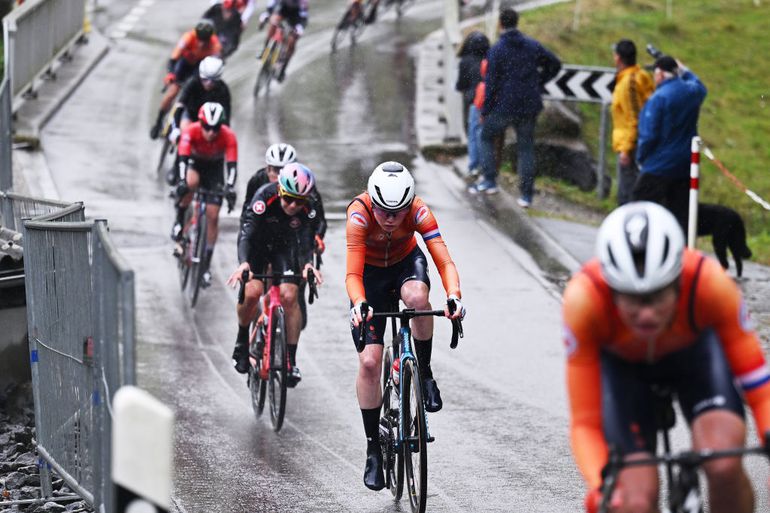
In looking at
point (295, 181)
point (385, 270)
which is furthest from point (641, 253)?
point (295, 181)

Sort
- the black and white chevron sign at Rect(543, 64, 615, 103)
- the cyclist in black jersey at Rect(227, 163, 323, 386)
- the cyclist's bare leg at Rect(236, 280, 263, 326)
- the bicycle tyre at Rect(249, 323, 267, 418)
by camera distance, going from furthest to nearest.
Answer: the black and white chevron sign at Rect(543, 64, 615, 103) < the cyclist's bare leg at Rect(236, 280, 263, 326) < the bicycle tyre at Rect(249, 323, 267, 418) < the cyclist in black jersey at Rect(227, 163, 323, 386)

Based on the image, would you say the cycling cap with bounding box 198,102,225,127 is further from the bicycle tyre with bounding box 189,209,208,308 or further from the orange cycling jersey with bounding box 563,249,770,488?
the orange cycling jersey with bounding box 563,249,770,488

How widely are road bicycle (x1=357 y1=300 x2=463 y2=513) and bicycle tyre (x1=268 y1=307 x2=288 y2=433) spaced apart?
1583 millimetres

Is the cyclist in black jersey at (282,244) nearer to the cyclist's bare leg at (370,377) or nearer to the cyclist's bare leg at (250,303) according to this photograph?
the cyclist's bare leg at (250,303)

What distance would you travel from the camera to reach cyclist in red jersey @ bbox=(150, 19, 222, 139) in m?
18.4

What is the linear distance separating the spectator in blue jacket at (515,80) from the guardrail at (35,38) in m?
6.38

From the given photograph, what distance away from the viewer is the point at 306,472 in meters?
8.97

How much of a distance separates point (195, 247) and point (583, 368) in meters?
8.88

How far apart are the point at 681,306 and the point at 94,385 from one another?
9.42ft

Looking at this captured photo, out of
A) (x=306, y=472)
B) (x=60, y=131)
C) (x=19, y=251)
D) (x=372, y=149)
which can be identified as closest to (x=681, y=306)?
(x=306, y=472)

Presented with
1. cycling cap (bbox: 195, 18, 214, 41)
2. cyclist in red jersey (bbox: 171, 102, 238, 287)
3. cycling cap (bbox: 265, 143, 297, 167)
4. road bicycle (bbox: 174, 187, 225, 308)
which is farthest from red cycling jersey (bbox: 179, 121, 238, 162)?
cycling cap (bbox: 195, 18, 214, 41)

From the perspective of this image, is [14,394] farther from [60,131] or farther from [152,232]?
[60,131]

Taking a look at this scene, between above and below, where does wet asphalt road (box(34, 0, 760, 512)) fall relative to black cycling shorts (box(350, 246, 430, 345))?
below

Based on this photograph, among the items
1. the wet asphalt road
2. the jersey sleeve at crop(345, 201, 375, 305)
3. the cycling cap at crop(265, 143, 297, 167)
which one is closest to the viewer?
the jersey sleeve at crop(345, 201, 375, 305)
